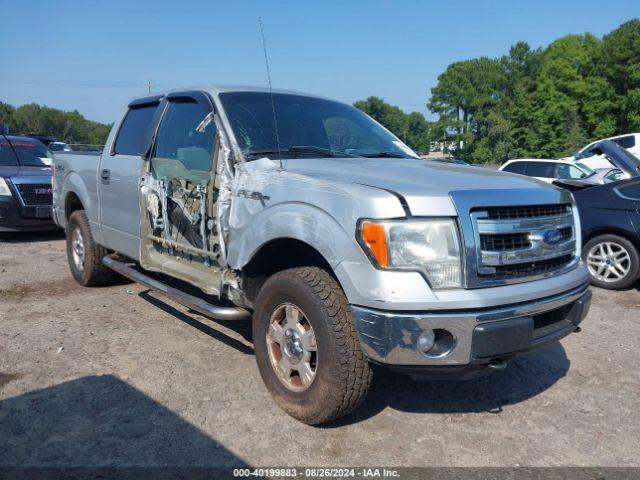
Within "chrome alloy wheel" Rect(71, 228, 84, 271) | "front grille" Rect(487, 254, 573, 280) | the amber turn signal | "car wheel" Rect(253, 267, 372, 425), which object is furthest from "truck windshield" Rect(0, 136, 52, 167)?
"front grille" Rect(487, 254, 573, 280)

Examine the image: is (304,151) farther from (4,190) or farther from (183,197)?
(4,190)

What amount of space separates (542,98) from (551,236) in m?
52.2

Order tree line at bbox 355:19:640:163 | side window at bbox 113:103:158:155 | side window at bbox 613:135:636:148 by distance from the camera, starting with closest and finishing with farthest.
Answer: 1. side window at bbox 113:103:158:155
2. side window at bbox 613:135:636:148
3. tree line at bbox 355:19:640:163

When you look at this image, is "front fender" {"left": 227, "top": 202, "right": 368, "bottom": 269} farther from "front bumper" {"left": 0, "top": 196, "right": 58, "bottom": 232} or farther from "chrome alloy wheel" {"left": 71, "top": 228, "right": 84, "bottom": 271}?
"front bumper" {"left": 0, "top": 196, "right": 58, "bottom": 232}

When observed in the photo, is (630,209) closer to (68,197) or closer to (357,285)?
(357,285)

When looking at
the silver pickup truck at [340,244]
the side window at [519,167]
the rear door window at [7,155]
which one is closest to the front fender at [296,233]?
the silver pickup truck at [340,244]

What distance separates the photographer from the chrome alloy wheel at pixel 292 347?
9.61 feet

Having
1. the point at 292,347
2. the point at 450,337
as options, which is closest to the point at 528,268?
the point at 450,337

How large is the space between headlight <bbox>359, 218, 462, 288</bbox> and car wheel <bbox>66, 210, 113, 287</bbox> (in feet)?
12.8

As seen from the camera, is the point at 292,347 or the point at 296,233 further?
the point at 292,347

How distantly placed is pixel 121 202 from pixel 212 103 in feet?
4.98

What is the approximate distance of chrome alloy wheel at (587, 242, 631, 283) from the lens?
602 centimetres

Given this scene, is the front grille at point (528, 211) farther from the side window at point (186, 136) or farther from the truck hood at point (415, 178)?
the side window at point (186, 136)

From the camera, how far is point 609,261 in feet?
20.1
